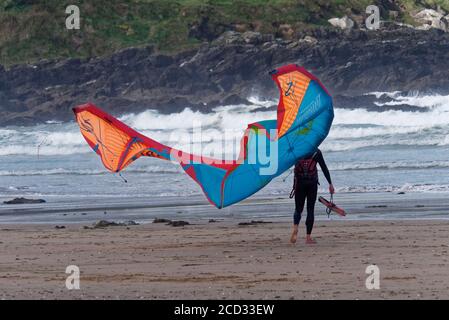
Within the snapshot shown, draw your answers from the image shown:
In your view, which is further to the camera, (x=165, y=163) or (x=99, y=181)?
(x=165, y=163)

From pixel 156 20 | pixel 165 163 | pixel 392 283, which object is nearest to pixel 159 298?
pixel 392 283

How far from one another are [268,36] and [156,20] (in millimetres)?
5438

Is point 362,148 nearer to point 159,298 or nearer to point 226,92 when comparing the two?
point 226,92

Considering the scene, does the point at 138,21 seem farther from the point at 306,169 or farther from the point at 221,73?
the point at 306,169

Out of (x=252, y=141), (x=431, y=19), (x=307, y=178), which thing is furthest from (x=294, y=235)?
(x=431, y=19)

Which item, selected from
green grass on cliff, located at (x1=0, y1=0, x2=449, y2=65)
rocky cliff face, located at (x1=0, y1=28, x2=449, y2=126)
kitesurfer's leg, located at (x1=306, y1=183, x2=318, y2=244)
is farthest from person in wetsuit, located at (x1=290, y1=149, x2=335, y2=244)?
green grass on cliff, located at (x1=0, y1=0, x2=449, y2=65)

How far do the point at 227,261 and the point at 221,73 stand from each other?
32.6 m

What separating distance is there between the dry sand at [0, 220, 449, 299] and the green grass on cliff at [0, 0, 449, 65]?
33372mm

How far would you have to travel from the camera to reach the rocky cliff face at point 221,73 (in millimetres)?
40094

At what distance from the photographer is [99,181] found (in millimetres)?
21141

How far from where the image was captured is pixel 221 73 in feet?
139

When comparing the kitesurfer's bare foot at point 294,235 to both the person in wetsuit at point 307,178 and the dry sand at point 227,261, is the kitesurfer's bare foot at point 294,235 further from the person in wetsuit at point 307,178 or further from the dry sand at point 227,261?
the person in wetsuit at point 307,178

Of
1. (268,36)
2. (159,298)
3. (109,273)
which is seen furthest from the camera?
(268,36)
